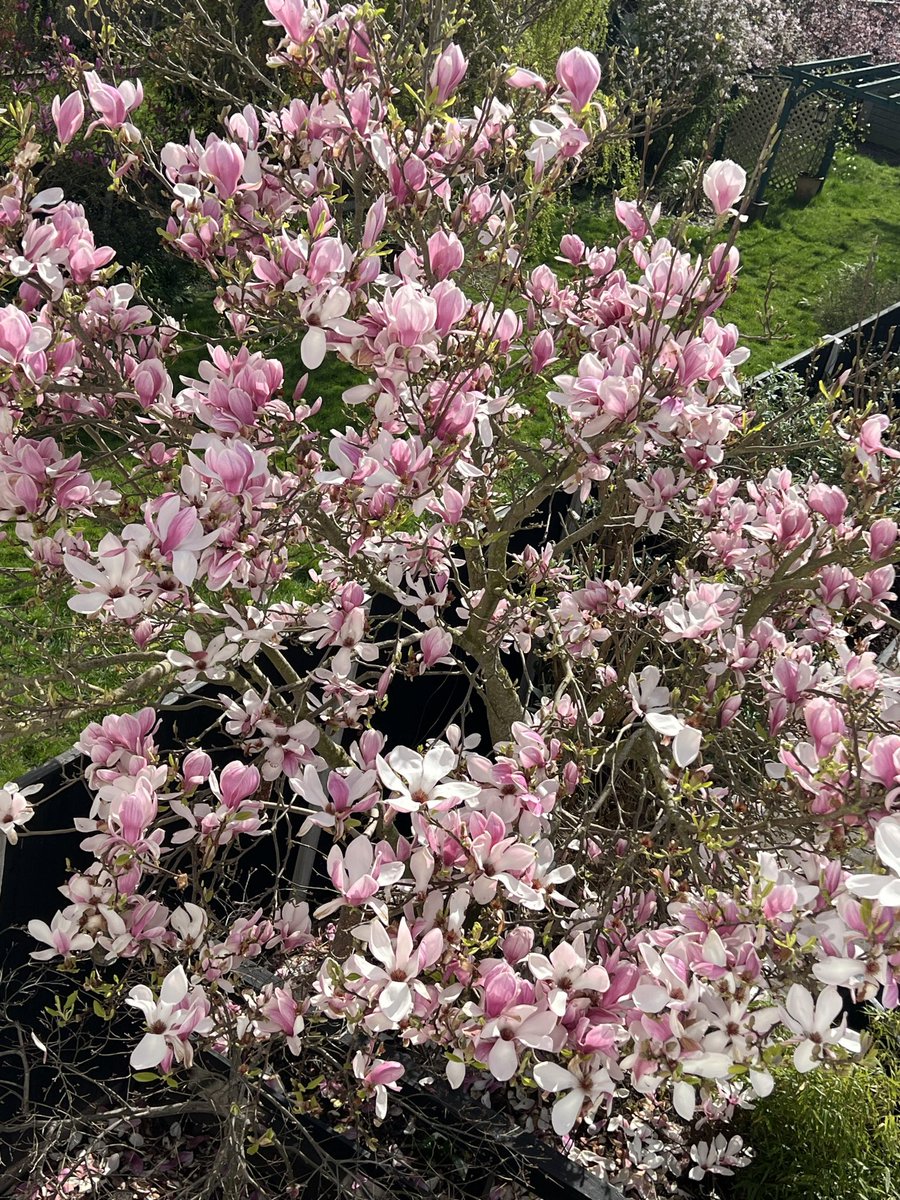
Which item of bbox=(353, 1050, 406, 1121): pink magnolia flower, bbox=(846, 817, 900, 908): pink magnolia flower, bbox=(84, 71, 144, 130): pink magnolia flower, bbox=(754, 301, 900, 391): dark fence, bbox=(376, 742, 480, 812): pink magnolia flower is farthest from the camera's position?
bbox=(754, 301, 900, 391): dark fence

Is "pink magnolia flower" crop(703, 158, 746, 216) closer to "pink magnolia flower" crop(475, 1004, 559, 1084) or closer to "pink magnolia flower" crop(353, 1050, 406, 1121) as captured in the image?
"pink magnolia flower" crop(475, 1004, 559, 1084)

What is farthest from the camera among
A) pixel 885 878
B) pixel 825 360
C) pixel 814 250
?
pixel 814 250

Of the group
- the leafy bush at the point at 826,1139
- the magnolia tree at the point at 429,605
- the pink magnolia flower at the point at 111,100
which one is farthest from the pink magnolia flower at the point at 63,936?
the leafy bush at the point at 826,1139

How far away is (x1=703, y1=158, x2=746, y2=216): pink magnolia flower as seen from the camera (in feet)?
5.84

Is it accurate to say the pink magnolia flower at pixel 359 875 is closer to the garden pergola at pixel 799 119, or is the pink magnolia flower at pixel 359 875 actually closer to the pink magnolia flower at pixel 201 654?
the pink magnolia flower at pixel 201 654

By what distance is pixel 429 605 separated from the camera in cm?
244

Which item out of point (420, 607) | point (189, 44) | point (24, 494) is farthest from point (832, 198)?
point (24, 494)

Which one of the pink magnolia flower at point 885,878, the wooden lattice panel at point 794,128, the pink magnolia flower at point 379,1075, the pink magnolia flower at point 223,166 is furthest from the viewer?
the wooden lattice panel at point 794,128

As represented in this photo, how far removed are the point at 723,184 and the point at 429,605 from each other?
1099 mm

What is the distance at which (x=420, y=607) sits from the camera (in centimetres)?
242

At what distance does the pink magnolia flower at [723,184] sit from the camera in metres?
1.78

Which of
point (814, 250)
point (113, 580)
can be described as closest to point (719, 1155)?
point (113, 580)

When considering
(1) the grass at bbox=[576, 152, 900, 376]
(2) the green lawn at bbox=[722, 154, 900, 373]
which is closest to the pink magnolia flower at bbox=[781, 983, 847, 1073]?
(1) the grass at bbox=[576, 152, 900, 376]

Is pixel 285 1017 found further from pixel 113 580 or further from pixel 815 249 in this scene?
pixel 815 249
